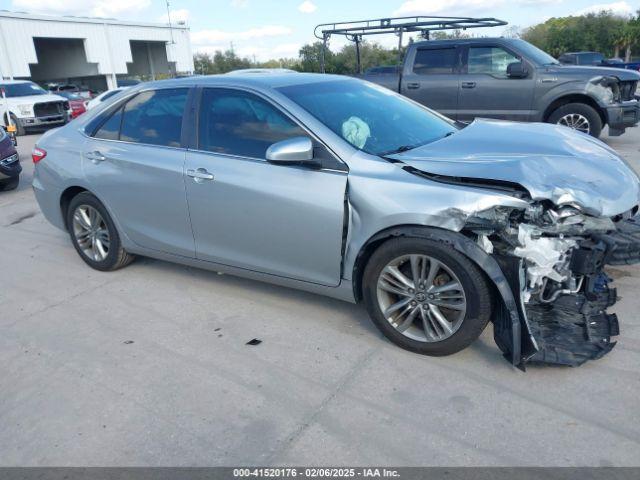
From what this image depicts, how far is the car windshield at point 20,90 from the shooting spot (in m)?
18.4

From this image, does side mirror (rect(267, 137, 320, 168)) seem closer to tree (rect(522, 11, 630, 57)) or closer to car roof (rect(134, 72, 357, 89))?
car roof (rect(134, 72, 357, 89))

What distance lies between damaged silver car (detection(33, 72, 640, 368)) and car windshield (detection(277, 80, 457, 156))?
0.06 ft

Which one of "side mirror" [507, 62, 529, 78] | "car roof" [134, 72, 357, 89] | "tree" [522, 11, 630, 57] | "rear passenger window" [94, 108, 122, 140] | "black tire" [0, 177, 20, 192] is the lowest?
"black tire" [0, 177, 20, 192]

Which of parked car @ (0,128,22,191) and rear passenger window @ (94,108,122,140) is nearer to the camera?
rear passenger window @ (94,108,122,140)

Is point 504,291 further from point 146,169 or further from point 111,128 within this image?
point 111,128

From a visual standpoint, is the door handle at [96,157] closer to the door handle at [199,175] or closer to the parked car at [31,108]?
the door handle at [199,175]

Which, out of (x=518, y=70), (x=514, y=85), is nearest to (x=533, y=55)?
(x=518, y=70)

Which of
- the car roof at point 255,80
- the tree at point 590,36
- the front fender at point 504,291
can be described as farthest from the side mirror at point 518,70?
the tree at point 590,36

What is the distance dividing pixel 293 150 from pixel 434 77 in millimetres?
7193

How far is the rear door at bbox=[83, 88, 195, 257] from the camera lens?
4102mm

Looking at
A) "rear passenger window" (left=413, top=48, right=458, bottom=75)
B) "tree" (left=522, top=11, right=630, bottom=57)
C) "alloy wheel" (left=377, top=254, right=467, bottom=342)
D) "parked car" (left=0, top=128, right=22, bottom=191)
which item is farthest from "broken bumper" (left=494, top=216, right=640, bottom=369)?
"tree" (left=522, top=11, right=630, bottom=57)

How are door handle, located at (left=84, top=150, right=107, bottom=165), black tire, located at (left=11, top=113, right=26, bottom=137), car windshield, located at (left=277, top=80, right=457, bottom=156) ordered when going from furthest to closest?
black tire, located at (left=11, top=113, right=26, bottom=137) → door handle, located at (left=84, top=150, right=107, bottom=165) → car windshield, located at (left=277, top=80, right=457, bottom=156)

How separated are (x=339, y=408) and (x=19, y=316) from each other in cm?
287

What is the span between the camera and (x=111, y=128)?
4590mm
